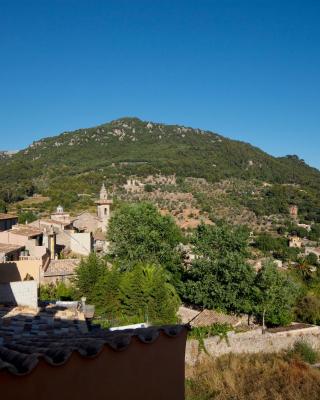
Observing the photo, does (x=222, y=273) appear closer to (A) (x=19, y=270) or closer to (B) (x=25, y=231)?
(A) (x=19, y=270)

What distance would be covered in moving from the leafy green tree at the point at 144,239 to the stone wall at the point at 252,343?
6263mm

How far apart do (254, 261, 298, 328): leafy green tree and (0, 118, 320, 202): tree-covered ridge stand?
165 feet

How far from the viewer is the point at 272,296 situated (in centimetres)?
2127

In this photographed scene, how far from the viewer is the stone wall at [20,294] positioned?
15.1 metres

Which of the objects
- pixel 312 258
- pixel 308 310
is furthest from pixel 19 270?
pixel 312 258

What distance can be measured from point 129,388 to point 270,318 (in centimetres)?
1847

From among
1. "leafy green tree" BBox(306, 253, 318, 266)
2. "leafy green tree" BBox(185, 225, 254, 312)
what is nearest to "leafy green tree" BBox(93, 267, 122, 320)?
"leafy green tree" BBox(185, 225, 254, 312)

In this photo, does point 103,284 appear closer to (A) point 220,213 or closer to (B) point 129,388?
(B) point 129,388

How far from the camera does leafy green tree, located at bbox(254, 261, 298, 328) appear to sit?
21172 millimetres

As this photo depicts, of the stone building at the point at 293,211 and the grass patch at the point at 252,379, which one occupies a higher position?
the stone building at the point at 293,211

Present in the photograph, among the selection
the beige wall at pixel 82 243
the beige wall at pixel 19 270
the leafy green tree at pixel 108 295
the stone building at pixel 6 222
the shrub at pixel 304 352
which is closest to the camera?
the beige wall at pixel 19 270

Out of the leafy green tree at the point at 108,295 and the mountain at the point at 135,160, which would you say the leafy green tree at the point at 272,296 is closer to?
the leafy green tree at the point at 108,295

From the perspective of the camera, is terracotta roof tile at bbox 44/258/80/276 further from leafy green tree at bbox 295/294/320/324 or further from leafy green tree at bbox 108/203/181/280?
leafy green tree at bbox 295/294/320/324

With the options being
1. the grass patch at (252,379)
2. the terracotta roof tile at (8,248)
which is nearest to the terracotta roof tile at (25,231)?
the terracotta roof tile at (8,248)
